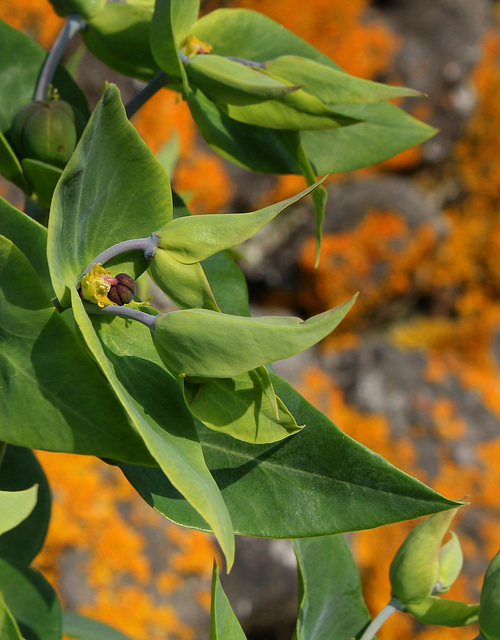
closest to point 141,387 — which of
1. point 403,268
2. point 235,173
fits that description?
point 235,173

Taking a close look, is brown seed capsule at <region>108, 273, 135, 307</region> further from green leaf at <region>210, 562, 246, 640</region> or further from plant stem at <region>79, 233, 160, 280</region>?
green leaf at <region>210, 562, 246, 640</region>

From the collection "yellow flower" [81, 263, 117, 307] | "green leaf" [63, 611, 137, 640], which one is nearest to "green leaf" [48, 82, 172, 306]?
"yellow flower" [81, 263, 117, 307]

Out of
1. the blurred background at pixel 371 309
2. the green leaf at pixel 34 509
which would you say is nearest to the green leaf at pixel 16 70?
the green leaf at pixel 34 509

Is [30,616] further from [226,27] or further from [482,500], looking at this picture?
[482,500]

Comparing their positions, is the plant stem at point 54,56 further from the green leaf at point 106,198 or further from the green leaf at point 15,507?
the green leaf at point 15,507

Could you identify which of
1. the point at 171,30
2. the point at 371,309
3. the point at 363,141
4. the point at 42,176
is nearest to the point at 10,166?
the point at 42,176

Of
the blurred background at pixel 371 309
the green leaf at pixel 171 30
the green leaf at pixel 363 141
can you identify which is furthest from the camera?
the blurred background at pixel 371 309

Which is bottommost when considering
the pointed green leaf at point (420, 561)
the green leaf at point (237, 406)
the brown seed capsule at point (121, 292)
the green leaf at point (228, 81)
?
the pointed green leaf at point (420, 561)
